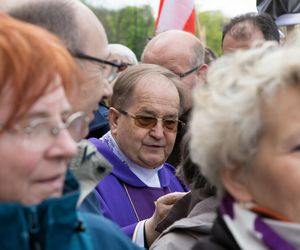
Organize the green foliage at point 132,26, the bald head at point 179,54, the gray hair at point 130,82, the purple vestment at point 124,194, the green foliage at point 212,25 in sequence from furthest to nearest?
the green foliage at point 212,25
the green foliage at point 132,26
the bald head at point 179,54
the gray hair at point 130,82
the purple vestment at point 124,194

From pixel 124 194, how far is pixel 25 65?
6.50 feet

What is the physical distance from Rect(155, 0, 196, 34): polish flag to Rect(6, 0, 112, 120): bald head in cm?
464

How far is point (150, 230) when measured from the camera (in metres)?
3.47

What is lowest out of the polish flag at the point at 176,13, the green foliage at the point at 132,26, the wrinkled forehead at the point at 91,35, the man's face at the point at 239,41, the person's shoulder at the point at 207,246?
the green foliage at the point at 132,26

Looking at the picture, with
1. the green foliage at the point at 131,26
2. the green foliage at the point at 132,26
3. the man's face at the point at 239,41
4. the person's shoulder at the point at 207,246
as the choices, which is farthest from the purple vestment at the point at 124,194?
the green foliage at the point at 131,26

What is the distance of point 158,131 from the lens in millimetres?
3865

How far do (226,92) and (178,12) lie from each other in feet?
18.0

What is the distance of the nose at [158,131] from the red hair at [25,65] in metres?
1.87

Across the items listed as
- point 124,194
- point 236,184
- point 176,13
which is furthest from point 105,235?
point 176,13

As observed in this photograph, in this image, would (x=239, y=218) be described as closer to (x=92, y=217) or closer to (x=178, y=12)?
(x=92, y=217)

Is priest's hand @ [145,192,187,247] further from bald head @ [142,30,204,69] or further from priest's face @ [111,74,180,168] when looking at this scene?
bald head @ [142,30,204,69]

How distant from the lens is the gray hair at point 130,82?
397 cm

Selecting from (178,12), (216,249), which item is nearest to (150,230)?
(216,249)

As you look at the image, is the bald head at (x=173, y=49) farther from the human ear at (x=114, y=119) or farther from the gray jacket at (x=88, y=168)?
the gray jacket at (x=88, y=168)
